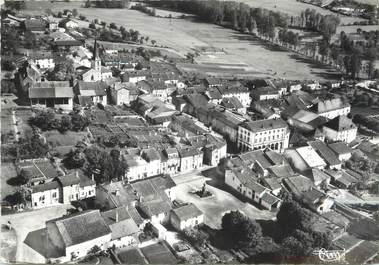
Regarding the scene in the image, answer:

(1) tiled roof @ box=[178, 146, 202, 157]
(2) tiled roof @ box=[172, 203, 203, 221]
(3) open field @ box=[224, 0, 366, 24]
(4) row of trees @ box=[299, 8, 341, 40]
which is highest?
(3) open field @ box=[224, 0, 366, 24]

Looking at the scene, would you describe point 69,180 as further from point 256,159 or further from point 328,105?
point 328,105

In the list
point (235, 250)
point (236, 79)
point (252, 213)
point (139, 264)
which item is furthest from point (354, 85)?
point (139, 264)

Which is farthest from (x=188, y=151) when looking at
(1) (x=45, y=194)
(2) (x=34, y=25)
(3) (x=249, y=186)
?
(2) (x=34, y=25)

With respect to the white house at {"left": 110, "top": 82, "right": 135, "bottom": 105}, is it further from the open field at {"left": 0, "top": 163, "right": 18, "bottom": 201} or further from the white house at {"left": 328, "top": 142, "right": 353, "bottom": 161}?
the white house at {"left": 328, "top": 142, "right": 353, "bottom": 161}

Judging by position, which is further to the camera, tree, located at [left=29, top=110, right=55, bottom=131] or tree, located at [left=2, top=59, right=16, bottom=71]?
tree, located at [left=2, top=59, right=16, bottom=71]

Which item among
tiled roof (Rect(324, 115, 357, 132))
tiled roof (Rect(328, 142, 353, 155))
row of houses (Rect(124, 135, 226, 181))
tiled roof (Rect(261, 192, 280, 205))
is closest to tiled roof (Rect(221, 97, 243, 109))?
tiled roof (Rect(324, 115, 357, 132))

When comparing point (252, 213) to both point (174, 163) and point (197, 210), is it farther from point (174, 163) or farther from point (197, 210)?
point (174, 163)
